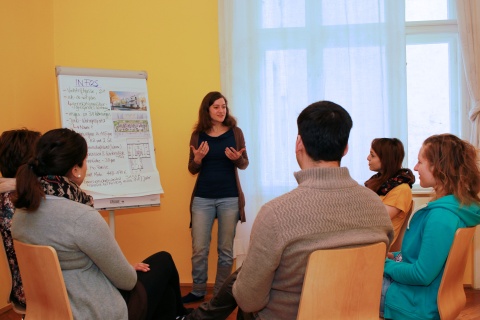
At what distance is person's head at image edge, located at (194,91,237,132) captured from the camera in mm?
3428

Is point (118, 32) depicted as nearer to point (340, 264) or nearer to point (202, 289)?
point (202, 289)

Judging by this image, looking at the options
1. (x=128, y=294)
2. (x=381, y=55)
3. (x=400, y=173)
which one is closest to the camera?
(x=128, y=294)

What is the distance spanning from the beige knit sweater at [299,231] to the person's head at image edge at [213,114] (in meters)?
2.02

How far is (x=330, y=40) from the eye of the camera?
3.85 m

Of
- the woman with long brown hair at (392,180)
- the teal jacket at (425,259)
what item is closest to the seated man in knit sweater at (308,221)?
the teal jacket at (425,259)

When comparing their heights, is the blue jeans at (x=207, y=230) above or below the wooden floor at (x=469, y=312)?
above

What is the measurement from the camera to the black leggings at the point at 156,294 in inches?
74.5

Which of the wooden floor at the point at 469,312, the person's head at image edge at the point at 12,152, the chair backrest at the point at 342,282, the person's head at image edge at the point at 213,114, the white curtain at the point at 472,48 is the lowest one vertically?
the wooden floor at the point at 469,312

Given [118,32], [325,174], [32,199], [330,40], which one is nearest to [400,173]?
[325,174]

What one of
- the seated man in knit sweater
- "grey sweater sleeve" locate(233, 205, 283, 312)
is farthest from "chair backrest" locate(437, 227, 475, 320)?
"grey sweater sleeve" locate(233, 205, 283, 312)

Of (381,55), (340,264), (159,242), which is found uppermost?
(381,55)

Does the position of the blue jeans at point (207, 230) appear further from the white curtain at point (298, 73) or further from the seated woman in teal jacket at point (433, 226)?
the seated woman in teal jacket at point (433, 226)

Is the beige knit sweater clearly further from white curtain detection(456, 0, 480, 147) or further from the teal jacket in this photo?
white curtain detection(456, 0, 480, 147)

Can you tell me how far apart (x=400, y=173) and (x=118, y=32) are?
2.75 metres
